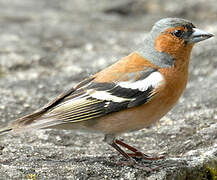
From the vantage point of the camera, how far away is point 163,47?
16.4 ft

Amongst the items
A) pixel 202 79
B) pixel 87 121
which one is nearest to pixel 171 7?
pixel 202 79

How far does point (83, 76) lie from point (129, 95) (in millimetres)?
2934

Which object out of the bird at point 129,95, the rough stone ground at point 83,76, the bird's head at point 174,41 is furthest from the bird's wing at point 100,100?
the rough stone ground at point 83,76

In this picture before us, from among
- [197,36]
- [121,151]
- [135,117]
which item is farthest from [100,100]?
[197,36]

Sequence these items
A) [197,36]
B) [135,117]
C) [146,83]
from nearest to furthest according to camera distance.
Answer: [135,117]
[146,83]
[197,36]

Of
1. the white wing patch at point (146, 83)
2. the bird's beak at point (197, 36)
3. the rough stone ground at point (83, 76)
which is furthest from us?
the bird's beak at point (197, 36)

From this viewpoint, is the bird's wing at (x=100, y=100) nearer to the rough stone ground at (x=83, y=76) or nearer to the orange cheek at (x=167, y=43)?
the orange cheek at (x=167, y=43)

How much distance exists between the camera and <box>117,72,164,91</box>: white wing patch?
465 centimetres

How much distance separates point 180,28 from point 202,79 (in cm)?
261

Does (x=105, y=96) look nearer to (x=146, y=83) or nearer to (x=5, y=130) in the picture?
(x=146, y=83)

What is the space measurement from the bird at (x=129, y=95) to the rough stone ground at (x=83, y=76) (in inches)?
15.3

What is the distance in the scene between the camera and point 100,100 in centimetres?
469

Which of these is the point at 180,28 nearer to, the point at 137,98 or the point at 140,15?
the point at 137,98

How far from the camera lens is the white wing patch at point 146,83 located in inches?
183
